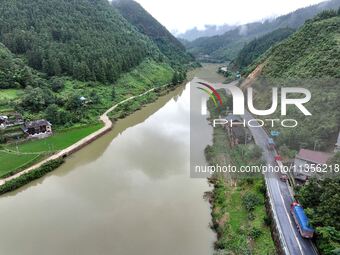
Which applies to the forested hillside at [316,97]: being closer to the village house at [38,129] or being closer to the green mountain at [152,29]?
the village house at [38,129]

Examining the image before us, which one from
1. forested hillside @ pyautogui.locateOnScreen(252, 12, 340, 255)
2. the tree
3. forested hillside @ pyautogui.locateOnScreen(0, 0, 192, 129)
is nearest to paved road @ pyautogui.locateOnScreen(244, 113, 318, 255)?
forested hillside @ pyautogui.locateOnScreen(252, 12, 340, 255)

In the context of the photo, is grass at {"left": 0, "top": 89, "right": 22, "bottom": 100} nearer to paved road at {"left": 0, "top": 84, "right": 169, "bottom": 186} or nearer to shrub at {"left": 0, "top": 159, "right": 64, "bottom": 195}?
paved road at {"left": 0, "top": 84, "right": 169, "bottom": 186}

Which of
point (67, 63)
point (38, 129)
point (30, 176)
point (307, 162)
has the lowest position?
point (30, 176)

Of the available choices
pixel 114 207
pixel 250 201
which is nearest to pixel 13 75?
pixel 114 207

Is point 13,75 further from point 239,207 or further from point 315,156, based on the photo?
point 315,156

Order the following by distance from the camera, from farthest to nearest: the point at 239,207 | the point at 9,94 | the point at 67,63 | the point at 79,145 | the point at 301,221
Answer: the point at 67,63 → the point at 9,94 → the point at 79,145 → the point at 239,207 → the point at 301,221

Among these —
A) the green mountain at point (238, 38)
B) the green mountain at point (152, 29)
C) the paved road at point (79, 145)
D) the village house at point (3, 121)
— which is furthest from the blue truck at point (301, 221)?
the green mountain at point (238, 38)

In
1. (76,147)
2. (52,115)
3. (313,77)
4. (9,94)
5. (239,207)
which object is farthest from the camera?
(9,94)
